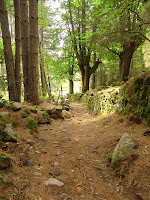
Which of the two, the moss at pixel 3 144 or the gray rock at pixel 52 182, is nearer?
the gray rock at pixel 52 182

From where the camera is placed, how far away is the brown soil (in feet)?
6.84

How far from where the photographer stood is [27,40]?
23.6 feet

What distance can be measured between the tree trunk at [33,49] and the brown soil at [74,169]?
102 inches

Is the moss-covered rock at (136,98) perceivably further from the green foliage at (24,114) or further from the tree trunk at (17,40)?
the tree trunk at (17,40)

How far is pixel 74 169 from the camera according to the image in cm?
287

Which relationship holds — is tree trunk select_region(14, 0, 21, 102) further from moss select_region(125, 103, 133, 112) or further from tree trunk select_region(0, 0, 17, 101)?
moss select_region(125, 103, 133, 112)

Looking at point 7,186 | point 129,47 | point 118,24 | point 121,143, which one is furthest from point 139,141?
point 129,47

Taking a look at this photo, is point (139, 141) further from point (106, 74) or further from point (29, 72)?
point (106, 74)

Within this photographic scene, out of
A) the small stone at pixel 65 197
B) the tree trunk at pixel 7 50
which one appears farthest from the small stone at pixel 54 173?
the tree trunk at pixel 7 50

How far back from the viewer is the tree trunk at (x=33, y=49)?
631 cm

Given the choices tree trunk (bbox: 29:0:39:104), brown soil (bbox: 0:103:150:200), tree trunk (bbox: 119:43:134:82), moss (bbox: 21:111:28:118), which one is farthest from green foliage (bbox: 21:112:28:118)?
tree trunk (bbox: 119:43:134:82)

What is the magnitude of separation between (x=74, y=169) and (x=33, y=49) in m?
5.81

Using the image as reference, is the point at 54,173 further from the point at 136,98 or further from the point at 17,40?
the point at 17,40

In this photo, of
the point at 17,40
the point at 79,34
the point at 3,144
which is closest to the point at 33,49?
the point at 17,40
